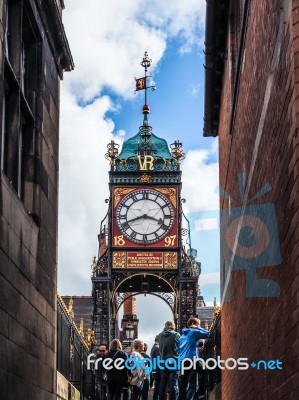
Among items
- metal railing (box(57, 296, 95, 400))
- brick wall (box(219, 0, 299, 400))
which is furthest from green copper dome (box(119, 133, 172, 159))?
brick wall (box(219, 0, 299, 400))

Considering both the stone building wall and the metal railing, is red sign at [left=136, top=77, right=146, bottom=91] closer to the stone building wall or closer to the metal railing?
the metal railing

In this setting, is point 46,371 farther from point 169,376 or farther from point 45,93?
point 45,93

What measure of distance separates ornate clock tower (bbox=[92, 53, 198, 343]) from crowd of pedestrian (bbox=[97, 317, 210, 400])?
19.6m

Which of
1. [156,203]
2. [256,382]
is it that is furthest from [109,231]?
[256,382]

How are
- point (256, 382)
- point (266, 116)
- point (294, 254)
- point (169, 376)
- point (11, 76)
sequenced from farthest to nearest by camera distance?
point (169, 376) → point (11, 76) → point (256, 382) → point (266, 116) → point (294, 254)

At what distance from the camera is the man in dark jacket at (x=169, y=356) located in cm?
1512

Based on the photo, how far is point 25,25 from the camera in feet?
42.5

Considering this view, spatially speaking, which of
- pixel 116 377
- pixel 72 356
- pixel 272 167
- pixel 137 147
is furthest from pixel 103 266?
pixel 272 167

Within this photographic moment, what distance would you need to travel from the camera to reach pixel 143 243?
118ft

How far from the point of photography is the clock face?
36219 millimetres

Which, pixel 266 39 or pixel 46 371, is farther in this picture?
pixel 46 371

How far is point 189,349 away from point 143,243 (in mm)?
21421

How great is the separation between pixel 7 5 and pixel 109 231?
24.5 m

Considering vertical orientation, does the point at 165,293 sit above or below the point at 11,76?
above
